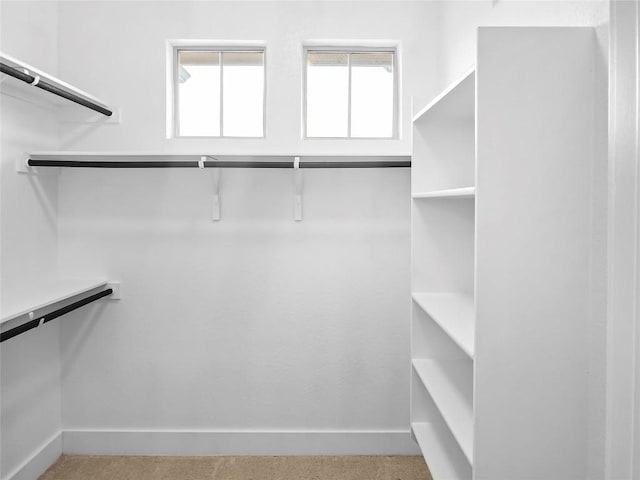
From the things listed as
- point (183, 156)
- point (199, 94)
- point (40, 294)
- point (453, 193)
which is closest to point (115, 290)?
point (40, 294)

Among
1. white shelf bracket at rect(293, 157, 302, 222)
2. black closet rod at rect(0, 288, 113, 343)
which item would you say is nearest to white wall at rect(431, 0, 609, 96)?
white shelf bracket at rect(293, 157, 302, 222)

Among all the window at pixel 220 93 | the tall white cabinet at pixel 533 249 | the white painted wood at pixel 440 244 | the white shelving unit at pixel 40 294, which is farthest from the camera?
the window at pixel 220 93

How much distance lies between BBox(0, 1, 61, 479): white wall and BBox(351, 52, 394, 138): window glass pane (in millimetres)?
1542

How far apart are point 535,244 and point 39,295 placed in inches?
78.5

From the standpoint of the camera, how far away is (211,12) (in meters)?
2.61

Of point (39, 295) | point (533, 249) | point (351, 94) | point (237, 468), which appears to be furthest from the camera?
point (351, 94)

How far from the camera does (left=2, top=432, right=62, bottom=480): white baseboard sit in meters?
2.30

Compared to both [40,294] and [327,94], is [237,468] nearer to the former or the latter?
[40,294]

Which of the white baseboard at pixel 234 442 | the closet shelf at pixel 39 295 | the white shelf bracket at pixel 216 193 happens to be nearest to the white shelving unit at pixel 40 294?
the closet shelf at pixel 39 295

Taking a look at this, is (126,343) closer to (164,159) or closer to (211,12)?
(164,159)

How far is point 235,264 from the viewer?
2682 mm

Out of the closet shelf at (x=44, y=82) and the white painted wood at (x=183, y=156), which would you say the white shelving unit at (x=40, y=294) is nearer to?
the white painted wood at (x=183, y=156)

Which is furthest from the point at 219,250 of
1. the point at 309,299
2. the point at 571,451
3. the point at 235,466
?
the point at 571,451

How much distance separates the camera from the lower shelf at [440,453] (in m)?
1.72
